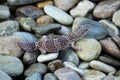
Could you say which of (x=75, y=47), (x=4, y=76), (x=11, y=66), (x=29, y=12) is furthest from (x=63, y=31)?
(x=4, y=76)

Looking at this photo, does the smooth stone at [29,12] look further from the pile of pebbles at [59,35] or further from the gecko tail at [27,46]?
the gecko tail at [27,46]

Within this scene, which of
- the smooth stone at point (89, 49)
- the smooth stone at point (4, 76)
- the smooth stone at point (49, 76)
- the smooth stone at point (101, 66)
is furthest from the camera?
the smooth stone at point (89, 49)

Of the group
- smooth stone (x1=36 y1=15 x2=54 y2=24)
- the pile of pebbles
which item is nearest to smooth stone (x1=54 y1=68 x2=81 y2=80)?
the pile of pebbles

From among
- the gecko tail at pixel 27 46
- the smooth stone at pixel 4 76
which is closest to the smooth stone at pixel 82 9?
the gecko tail at pixel 27 46

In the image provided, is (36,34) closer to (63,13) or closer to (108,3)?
(63,13)

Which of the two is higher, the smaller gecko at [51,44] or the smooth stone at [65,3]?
the smooth stone at [65,3]
